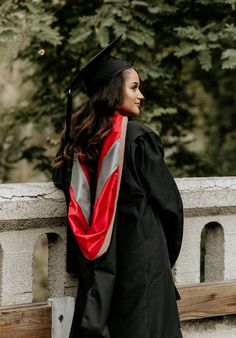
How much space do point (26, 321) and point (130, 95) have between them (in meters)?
1.17

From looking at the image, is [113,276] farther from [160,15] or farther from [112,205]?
[160,15]

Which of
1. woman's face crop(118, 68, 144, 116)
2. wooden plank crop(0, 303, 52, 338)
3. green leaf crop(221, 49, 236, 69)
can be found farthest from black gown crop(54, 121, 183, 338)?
green leaf crop(221, 49, 236, 69)

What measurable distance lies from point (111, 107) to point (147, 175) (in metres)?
0.37

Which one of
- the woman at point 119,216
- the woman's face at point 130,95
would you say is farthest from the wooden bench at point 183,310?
the woman's face at point 130,95

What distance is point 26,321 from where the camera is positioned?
349 centimetres

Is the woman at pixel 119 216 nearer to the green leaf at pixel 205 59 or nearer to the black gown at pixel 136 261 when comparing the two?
the black gown at pixel 136 261

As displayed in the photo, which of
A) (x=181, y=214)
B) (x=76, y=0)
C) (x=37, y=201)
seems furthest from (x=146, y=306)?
(x=76, y=0)

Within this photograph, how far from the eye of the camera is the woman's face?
3.45 m

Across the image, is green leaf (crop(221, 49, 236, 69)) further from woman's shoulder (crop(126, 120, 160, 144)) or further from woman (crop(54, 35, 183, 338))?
woman's shoulder (crop(126, 120, 160, 144))

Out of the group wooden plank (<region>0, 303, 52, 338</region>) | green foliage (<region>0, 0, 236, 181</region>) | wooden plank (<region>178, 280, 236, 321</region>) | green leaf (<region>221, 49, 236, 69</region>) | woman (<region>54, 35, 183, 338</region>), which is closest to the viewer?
woman (<region>54, 35, 183, 338</region>)

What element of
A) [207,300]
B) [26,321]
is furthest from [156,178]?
[207,300]

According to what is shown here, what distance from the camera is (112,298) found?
3.38m

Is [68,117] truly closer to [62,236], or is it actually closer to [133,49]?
[62,236]

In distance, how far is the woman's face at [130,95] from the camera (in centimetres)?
345
